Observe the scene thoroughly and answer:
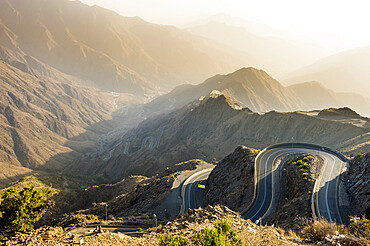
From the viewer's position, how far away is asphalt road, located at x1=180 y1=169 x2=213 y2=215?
127 ft

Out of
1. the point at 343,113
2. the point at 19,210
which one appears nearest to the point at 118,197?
the point at 19,210

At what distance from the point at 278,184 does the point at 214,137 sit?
68603 millimetres

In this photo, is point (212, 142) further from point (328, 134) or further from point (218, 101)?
point (328, 134)

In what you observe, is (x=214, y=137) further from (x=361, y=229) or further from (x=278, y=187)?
(x=361, y=229)

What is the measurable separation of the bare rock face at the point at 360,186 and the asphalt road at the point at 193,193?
798 inches

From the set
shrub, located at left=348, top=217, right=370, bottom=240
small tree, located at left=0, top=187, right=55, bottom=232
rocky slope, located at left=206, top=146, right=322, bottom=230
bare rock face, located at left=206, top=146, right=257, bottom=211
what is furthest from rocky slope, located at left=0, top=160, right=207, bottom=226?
shrub, located at left=348, top=217, right=370, bottom=240

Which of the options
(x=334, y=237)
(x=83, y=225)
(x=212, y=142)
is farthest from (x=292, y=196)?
(x=212, y=142)

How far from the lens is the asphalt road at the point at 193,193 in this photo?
38.6 metres

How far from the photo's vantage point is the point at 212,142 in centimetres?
9744

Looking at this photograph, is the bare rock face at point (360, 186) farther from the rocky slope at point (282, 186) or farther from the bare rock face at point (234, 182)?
the bare rock face at point (234, 182)

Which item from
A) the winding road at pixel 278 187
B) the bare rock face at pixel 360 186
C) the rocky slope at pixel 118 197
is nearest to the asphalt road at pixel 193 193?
the winding road at pixel 278 187

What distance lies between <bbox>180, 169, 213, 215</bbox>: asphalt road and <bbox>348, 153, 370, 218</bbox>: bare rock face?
20274mm

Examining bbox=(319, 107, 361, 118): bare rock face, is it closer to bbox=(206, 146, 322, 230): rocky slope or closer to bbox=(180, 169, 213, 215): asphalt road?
bbox=(206, 146, 322, 230): rocky slope

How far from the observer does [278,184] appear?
102 feet
